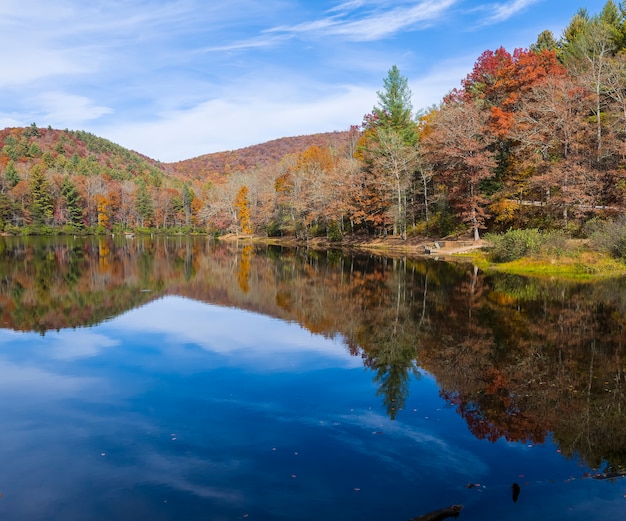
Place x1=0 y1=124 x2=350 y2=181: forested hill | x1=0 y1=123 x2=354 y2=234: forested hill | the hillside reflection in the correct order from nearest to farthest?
the hillside reflection < x1=0 y1=123 x2=354 y2=234: forested hill < x1=0 y1=124 x2=350 y2=181: forested hill

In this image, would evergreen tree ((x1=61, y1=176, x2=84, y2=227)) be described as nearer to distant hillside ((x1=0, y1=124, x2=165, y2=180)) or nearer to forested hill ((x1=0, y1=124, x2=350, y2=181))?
distant hillside ((x1=0, y1=124, x2=165, y2=180))

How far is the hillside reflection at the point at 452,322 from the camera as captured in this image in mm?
8844

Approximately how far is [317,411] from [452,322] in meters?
8.22

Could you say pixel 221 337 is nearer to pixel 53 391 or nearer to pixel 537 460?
pixel 53 391

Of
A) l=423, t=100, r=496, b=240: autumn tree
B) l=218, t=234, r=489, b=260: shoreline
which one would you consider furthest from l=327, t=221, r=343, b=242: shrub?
l=423, t=100, r=496, b=240: autumn tree

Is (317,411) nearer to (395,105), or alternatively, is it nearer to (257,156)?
(395,105)

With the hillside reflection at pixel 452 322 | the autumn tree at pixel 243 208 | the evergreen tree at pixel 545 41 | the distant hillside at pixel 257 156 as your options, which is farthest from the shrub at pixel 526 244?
the distant hillside at pixel 257 156

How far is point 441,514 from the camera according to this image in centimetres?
579

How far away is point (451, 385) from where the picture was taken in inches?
412

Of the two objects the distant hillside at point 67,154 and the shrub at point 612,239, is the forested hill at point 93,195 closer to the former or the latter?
the distant hillside at point 67,154

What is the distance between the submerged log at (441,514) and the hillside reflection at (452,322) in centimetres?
240

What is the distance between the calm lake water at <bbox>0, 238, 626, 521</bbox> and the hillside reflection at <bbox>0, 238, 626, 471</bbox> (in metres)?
0.07

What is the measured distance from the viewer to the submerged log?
5.68 m

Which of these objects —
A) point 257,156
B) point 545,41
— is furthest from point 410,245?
point 257,156
